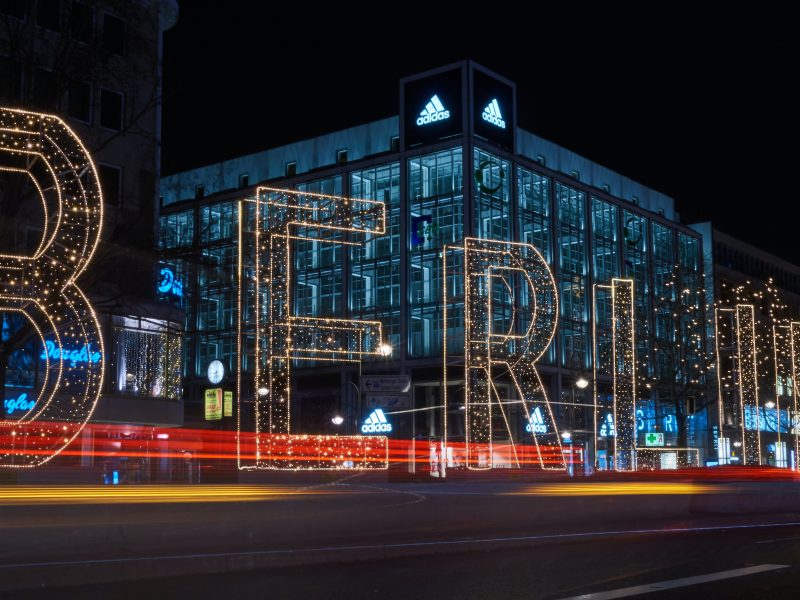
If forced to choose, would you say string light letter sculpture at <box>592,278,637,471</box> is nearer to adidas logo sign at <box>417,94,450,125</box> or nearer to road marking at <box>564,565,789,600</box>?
road marking at <box>564,565,789,600</box>

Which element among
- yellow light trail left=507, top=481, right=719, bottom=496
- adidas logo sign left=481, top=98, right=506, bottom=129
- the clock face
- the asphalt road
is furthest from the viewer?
adidas logo sign left=481, top=98, right=506, bottom=129

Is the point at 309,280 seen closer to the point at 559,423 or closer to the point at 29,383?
the point at 559,423

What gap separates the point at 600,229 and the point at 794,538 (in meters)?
59.5

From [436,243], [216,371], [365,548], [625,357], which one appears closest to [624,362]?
[625,357]

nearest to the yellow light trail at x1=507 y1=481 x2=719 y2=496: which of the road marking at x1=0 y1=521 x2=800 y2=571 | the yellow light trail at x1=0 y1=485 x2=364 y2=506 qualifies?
the road marking at x1=0 y1=521 x2=800 y2=571

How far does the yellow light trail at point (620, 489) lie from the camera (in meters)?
18.7

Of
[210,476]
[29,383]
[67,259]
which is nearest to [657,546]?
[67,259]

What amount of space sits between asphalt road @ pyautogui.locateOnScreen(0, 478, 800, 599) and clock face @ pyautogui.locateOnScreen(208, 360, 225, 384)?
2485 cm

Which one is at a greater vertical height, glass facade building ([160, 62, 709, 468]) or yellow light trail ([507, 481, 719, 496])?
glass facade building ([160, 62, 709, 468])

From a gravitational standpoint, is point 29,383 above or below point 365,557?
above

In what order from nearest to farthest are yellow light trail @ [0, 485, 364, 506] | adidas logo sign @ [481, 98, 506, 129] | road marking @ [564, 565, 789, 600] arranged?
road marking @ [564, 565, 789, 600]
yellow light trail @ [0, 485, 364, 506]
adidas logo sign @ [481, 98, 506, 129]

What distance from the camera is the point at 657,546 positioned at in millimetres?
15523

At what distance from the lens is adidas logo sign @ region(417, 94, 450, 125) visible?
6419cm

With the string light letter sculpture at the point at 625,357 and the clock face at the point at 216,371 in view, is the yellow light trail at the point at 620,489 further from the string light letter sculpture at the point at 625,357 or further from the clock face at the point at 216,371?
the clock face at the point at 216,371
